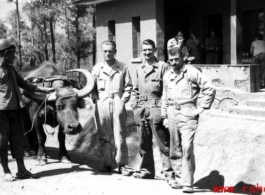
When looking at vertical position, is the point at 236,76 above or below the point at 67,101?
above

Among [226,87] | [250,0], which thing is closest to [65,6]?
[250,0]

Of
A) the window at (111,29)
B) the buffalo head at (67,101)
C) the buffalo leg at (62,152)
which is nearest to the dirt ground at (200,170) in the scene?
the buffalo leg at (62,152)

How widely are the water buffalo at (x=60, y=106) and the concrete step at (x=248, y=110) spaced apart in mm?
4976

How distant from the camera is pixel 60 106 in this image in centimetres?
677

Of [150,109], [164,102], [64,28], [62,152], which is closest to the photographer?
[164,102]

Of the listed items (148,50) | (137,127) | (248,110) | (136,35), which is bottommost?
(248,110)

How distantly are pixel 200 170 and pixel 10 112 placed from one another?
390 cm

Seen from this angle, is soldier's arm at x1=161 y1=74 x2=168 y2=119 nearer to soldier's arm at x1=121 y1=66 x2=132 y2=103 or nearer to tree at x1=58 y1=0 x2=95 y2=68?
soldier's arm at x1=121 y1=66 x2=132 y2=103

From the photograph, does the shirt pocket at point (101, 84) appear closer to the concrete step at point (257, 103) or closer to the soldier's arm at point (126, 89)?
the soldier's arm at point (126, 89)

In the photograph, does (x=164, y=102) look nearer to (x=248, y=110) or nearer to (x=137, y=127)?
(x=137, y=127)

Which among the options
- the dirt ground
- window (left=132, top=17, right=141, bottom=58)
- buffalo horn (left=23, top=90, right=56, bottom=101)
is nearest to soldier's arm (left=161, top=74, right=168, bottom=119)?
the dirt ground

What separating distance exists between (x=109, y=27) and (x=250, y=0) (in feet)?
23.1

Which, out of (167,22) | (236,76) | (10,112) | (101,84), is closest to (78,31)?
(167,22)

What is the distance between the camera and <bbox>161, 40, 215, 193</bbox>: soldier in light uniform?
5391 millimetres
